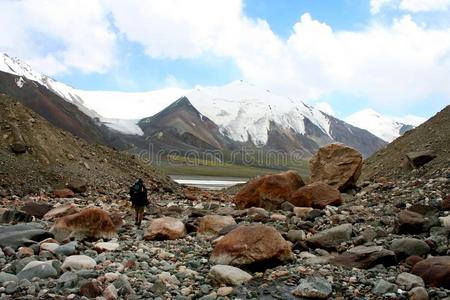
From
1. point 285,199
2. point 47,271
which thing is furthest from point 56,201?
point 47,271

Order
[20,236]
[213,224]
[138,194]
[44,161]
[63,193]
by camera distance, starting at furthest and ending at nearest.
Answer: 1. [44,161]
2. [63,193]
3. [138,194]
4. [213,224]
5. [20,236]

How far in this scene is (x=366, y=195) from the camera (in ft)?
74.8

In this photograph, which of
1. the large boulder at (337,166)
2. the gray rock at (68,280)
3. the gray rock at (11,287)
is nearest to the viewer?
the gray rock at (11,287)

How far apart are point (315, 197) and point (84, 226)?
9.29 m

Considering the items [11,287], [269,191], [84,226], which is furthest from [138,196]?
[11,287]

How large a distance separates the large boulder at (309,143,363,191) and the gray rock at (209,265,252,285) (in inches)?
618

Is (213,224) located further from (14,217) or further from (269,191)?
(14,217)

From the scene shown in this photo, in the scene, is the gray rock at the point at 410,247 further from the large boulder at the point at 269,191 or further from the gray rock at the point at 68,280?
the large boulder at the point at 269,191

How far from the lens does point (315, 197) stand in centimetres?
2056

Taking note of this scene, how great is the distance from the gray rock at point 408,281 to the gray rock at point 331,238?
3072 mm

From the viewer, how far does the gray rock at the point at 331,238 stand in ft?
45.0

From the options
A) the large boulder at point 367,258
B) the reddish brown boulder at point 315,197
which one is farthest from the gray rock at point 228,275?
the reddish brown boulder at point 315,197

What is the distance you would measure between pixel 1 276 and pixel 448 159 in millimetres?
19768

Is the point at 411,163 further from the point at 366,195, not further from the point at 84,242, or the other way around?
the point at 84,242
